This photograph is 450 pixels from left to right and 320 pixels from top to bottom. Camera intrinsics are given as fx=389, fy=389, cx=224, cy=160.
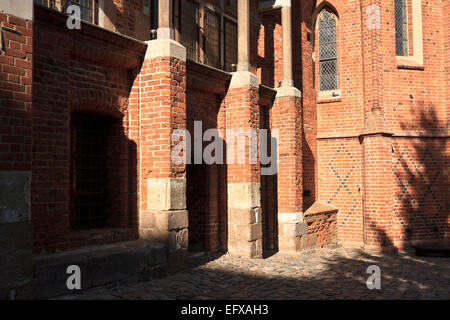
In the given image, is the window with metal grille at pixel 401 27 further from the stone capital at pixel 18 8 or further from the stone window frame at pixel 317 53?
the stone capital at pixel 18 8

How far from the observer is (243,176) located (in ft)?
28.2

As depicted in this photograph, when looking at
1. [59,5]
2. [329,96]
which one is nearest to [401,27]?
[329,96]

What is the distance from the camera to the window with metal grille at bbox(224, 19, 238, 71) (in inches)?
393

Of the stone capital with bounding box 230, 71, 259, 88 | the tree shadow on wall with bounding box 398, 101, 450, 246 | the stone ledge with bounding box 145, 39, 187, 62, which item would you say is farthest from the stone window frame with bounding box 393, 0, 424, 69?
the stone ledge with bounding box 145, 39, 187, 62

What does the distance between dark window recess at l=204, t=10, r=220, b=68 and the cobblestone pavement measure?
4620 millimetres

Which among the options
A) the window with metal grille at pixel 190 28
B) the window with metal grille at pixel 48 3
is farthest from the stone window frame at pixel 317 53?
the window with metal grille at pixel 48 3

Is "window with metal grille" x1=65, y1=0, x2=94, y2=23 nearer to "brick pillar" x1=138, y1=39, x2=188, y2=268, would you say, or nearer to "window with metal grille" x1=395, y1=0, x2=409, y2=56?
"brick pillar" x1=138, y1=39, x2=188, y2=268

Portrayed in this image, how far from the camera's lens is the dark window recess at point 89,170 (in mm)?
6062

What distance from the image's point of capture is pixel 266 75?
11.3m

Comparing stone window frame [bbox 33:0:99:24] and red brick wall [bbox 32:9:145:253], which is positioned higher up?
stone window frame [bbox 33:0:99:24]

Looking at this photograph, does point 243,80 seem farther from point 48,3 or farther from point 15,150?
point 15,150

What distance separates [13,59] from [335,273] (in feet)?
22.0

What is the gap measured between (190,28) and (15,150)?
5.55 metres

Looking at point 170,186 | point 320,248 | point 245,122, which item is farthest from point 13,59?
point 320,248
